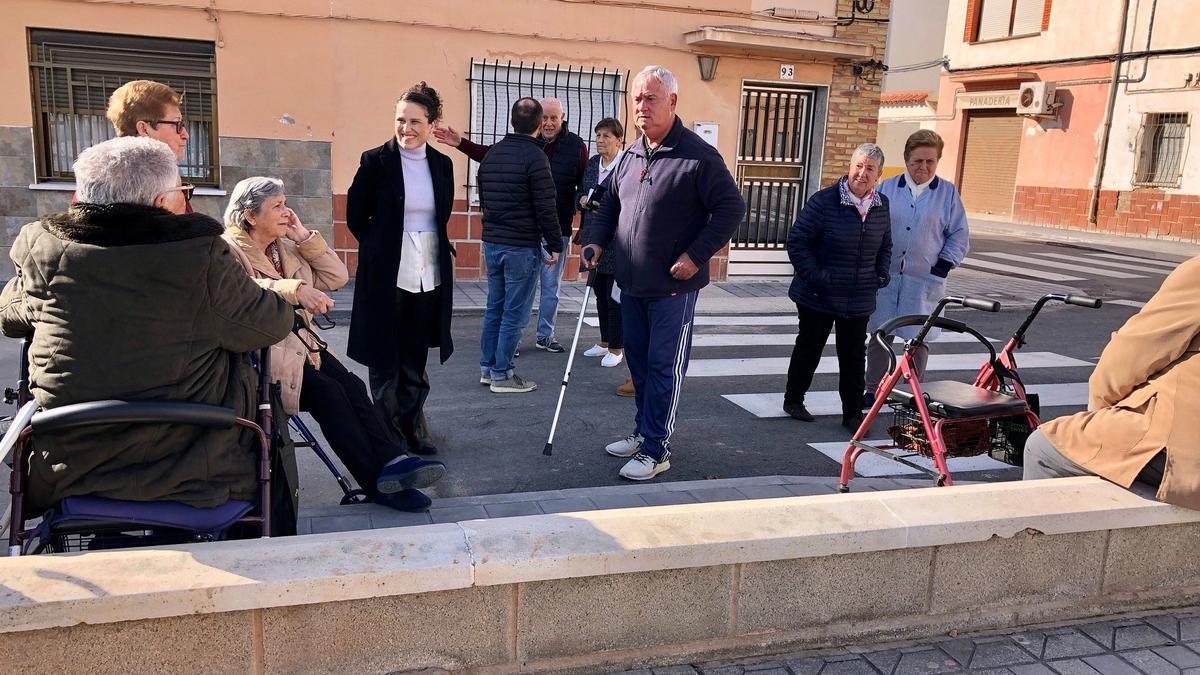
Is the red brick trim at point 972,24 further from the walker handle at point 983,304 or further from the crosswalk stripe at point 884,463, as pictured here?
the walker handle at point 983,304

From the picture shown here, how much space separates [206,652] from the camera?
8.24 ft

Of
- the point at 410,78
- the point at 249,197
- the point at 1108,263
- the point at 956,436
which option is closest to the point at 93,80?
the point at 410,78

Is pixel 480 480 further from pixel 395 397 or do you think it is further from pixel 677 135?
pixel 677 135

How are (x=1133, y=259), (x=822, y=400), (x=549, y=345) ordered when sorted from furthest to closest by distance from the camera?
(x=1133, y=259) → (x=549, y=345) → (x=822, y=400)

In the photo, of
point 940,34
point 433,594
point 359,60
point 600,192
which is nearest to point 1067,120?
point 940,34

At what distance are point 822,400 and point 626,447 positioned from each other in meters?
2.11

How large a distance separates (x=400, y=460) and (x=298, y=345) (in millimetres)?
636

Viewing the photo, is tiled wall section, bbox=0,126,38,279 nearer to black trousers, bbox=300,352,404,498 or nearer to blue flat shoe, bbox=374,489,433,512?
black trousers, bbox=300,352,404,498

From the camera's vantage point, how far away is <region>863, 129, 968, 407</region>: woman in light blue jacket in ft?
20.0

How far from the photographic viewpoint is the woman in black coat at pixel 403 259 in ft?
16.4

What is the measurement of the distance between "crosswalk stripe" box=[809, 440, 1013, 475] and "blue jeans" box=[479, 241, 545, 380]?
7.03 feet

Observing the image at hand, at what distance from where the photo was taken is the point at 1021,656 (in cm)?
311

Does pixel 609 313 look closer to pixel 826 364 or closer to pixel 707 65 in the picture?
pixel 826 364

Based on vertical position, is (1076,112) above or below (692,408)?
above
